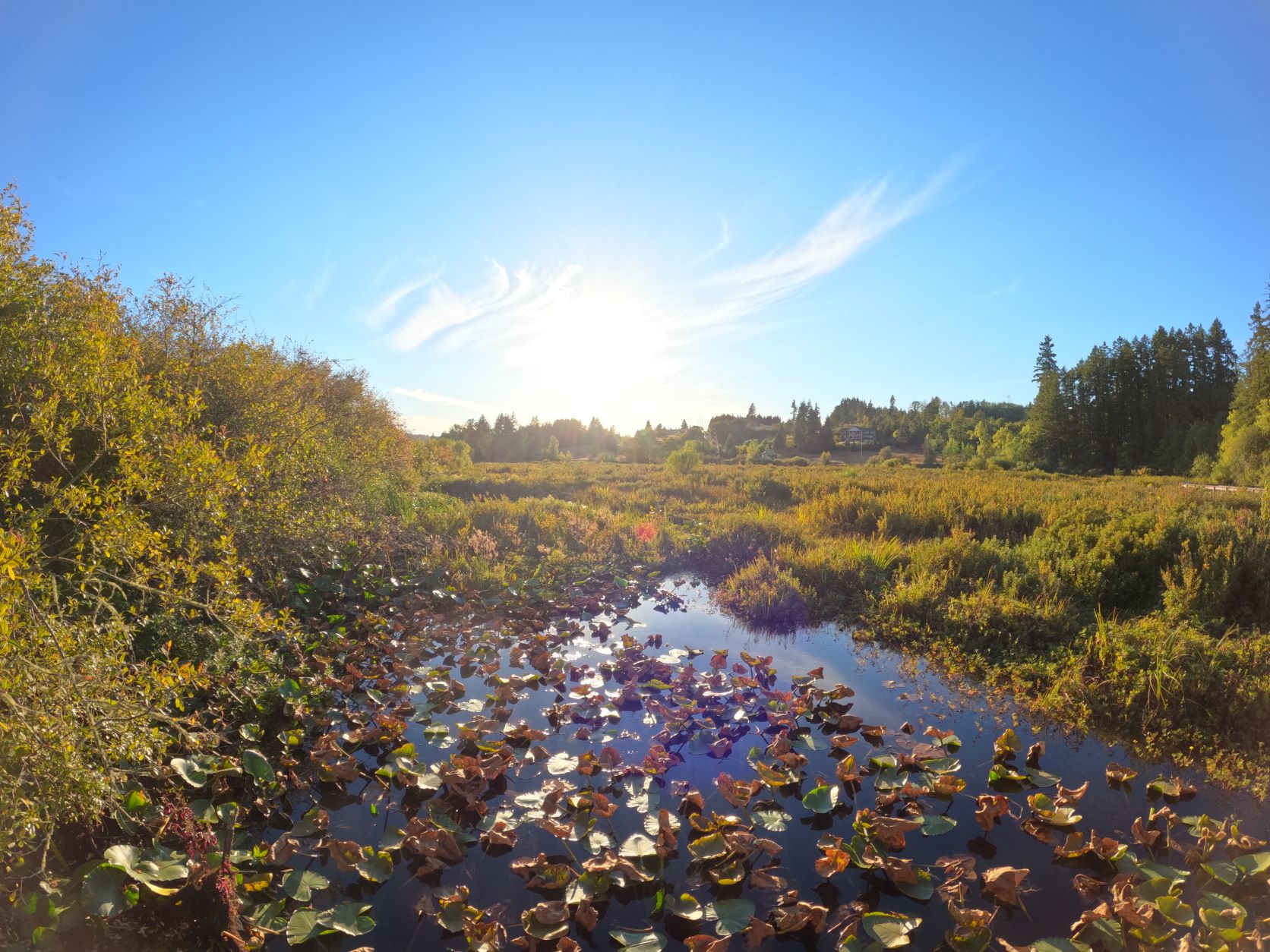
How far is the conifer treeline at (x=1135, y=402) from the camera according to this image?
47.6m

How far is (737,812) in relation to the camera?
4004 millimetres

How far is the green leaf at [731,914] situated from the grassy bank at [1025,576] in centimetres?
390

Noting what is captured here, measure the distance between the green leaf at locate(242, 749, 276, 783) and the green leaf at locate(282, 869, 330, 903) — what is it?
0.95 m

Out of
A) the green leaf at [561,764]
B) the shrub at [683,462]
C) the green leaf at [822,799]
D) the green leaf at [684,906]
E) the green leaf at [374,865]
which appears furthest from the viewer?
the shrub at [683,462]

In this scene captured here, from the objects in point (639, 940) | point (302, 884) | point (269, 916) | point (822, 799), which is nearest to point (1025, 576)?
point (822, 799)

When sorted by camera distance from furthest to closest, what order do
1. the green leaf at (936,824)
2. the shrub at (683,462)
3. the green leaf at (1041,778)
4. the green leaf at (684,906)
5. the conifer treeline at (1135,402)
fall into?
the conifer treeline at (1135,402)
the shrub at (683,462)
the green leaf at (1041,778)
the green leaf at (936,824)
the green leaf at (684,906)

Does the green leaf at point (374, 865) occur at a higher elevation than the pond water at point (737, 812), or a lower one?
higher

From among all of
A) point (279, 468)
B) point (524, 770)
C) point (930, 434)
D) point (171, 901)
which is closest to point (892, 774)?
point (524, 770)

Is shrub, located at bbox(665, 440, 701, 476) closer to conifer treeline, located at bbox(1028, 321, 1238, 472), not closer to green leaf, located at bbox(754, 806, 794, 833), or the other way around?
green leaf, located at bbox(754, 806, 794, 833)

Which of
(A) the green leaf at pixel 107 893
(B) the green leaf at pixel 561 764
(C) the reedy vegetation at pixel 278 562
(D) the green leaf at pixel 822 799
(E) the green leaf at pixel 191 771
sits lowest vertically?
(D) the green leaf at pixel 822 799

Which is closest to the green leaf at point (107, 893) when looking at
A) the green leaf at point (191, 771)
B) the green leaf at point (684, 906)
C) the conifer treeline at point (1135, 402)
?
the green leaf at point (191, 771)

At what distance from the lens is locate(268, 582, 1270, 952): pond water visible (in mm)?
3135

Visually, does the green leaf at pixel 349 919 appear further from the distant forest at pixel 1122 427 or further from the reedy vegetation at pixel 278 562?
the distant forest at pixel 1122 427

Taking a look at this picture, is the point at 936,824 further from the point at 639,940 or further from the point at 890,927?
the point at 639,940
